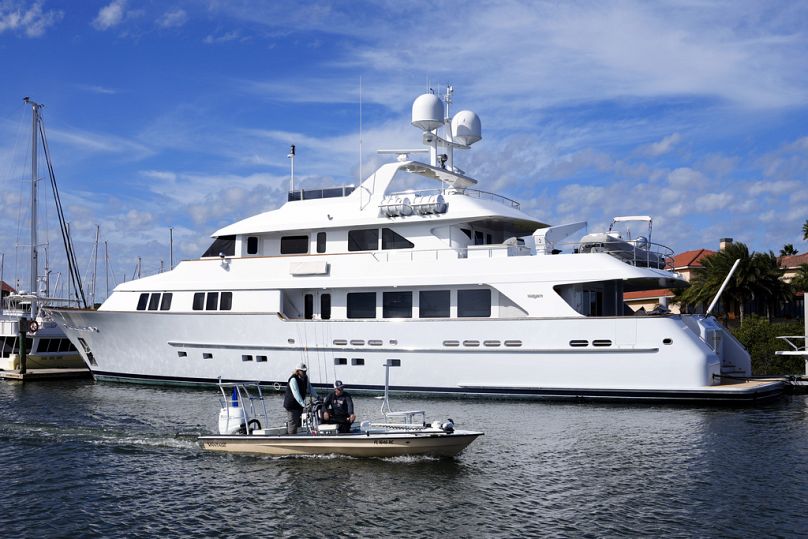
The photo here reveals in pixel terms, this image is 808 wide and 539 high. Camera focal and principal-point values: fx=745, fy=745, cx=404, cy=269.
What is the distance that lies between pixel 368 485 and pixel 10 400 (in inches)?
576

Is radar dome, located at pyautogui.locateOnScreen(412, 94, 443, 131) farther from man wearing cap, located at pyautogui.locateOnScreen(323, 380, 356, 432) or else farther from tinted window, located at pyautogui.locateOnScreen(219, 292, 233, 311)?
man wearing cap, located at pyautogui.locateOnScreen(323, 380, 356, 432)

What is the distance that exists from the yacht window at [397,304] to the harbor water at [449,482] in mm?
4201

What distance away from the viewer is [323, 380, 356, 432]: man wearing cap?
1317 cm

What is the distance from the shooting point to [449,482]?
11578mm

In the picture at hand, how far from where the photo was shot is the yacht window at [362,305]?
21.4 meters

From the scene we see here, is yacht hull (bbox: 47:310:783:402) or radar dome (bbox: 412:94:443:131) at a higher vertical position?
radar dome (bbox: 412:94:443:131)

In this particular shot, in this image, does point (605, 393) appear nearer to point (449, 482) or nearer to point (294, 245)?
point (449, 482)

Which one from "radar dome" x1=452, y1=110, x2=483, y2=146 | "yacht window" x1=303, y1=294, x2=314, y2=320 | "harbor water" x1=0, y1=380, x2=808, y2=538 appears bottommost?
"harbor water" x1=0, y1=380, x2=808, y2=538

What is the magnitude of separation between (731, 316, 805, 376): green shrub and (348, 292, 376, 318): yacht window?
13.8 metres

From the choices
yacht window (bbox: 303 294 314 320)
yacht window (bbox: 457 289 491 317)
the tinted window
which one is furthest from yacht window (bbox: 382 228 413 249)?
the tinted window

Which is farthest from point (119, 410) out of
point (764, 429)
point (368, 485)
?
point (764, 429)

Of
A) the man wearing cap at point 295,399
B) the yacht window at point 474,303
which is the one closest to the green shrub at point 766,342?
the yacht window at point 474,303

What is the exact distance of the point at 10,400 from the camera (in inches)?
842

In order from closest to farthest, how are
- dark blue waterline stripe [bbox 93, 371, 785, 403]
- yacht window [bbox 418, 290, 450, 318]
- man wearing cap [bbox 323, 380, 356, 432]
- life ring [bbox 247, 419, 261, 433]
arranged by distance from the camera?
1. man wearing cap [bbox 323, 380, 356, 432]
2. life ring [bbox 247, 419, 261, 433]
3. dark blue waterline stripe [bbox 93, 371, 785, 403]
4. yacht window [bbox 418, 290, 450, 318]
